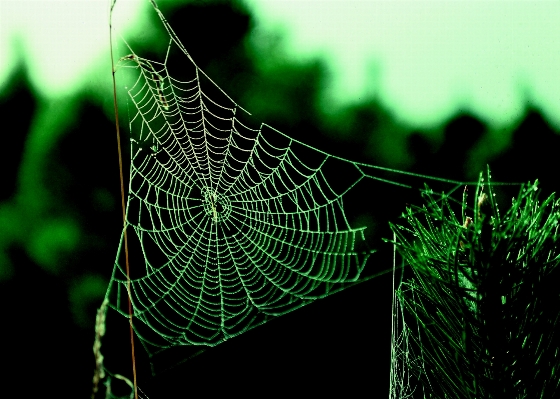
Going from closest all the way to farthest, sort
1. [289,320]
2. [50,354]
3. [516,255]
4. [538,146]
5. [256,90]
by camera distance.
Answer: [516,255] < [538,146] < [289,320] < [256,90] < [50,354]

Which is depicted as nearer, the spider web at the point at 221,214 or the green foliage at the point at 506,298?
the green foliage at the point at 506,298

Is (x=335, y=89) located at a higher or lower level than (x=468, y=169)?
higher

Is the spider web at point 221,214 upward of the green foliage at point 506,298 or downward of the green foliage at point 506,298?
upward

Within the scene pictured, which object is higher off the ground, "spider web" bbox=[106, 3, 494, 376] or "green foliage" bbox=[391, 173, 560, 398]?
"spider web" bbox=[106, 3, 494, 376]

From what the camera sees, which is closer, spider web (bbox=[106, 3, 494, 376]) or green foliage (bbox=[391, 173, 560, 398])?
green foliage (bbox=[391, 173, 560, 398])

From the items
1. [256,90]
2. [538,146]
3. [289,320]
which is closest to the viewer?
[538,146]

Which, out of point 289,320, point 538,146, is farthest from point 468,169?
point 289,320

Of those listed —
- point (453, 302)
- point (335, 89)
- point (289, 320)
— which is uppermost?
point (335, 89)

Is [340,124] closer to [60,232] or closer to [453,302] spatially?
[60,232]

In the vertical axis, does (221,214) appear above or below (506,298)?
above

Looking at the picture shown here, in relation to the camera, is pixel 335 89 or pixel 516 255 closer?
pixel 516 255

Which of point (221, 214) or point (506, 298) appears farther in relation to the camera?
point (221, 214)
